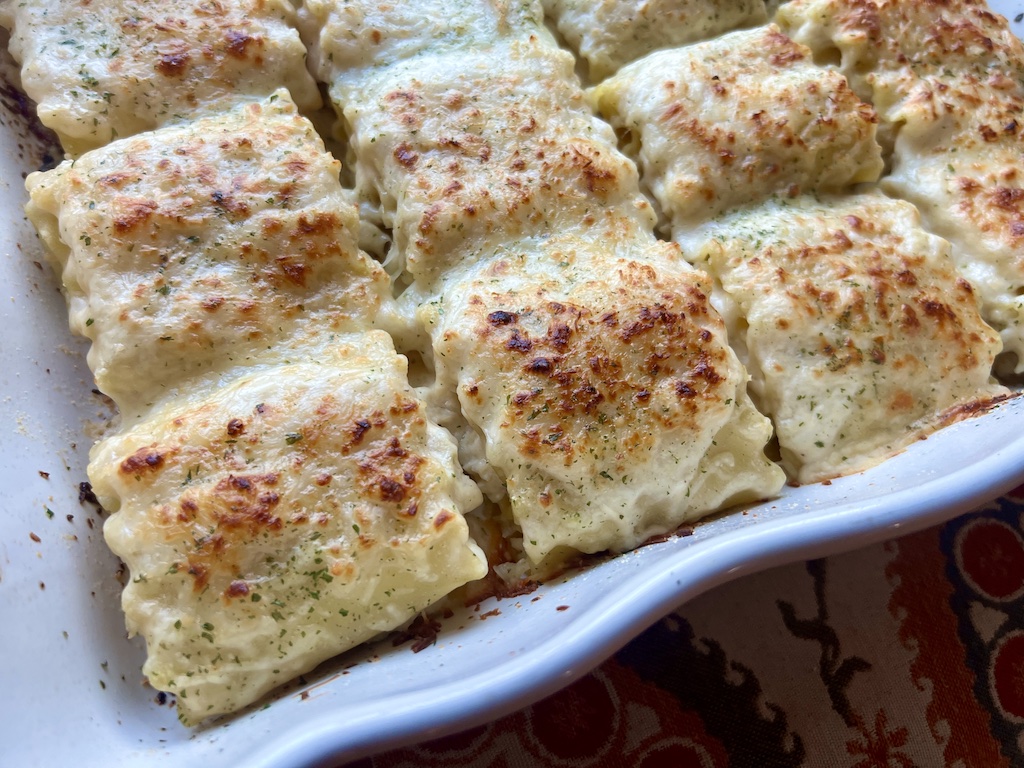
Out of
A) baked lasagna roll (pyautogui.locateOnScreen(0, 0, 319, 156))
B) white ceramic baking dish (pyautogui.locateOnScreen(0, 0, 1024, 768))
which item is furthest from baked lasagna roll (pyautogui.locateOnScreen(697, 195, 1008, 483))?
baked lasagna roll (pyautogui.locateOnScreen(0, 0, 319, 156))

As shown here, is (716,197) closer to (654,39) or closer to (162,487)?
(654,39)

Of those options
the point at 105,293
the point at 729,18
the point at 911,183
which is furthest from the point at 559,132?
the point at 105,293

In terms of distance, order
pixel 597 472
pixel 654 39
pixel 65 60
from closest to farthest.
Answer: pixel 597 472, pixel 65 60, pixel 654 39

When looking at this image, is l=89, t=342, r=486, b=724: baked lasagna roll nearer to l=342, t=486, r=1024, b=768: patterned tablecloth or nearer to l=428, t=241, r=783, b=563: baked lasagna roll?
l=428, t=241, r=783, b=563: baked lasagna roll

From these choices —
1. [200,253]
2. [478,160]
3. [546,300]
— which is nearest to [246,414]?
[200,253]

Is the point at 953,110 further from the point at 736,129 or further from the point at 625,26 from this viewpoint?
the point at 625,26

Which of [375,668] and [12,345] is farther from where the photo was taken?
[12,345]
